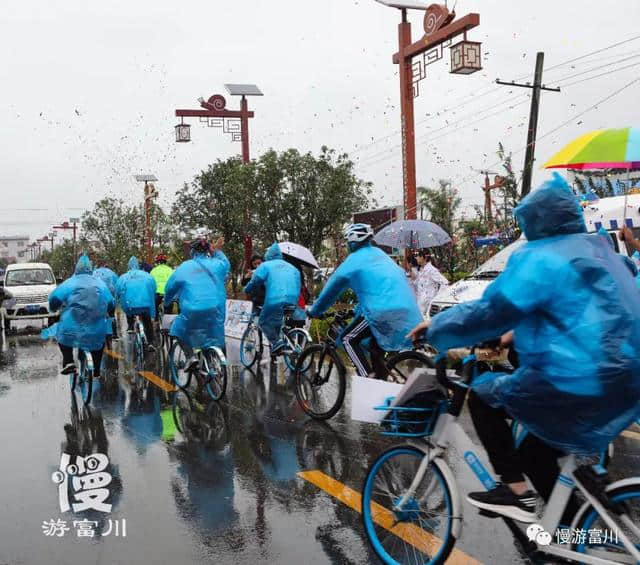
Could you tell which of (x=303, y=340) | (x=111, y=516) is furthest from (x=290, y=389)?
(x=111, y=516)

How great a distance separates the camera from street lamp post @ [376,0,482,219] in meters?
13.4

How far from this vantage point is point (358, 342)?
6.62 meters

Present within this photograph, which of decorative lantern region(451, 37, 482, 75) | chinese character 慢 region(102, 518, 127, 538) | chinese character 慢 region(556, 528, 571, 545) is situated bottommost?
chinese character 慢 region(102, 518, 127, 538)

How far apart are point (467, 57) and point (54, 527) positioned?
11371 millimetres

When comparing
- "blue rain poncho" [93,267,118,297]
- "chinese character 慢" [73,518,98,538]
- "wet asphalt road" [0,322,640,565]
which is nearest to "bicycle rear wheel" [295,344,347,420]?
"wet asphalt road" [0,322,640,565]

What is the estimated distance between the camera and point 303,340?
8.99 meters

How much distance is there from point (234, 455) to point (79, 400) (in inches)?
141

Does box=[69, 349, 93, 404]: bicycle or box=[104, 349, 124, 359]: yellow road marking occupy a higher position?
box=[69, 349, 93, 404]: bicycle

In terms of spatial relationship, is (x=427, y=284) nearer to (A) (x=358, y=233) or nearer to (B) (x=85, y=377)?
(A) (x=358, y=233)

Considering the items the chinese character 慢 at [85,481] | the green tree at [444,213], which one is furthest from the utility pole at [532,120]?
the chinese character 慢 at [85,481]

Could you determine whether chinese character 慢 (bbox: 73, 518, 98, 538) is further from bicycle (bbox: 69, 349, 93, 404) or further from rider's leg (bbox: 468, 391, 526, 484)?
bicycle (bbox: 69, 349, 93, 404)

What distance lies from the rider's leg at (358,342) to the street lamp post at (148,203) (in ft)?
92.2

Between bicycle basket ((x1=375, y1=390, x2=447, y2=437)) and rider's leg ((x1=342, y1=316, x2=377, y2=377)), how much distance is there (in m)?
2.89

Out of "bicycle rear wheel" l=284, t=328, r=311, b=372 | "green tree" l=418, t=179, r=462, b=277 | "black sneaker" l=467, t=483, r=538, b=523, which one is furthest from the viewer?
"green tree" l=418, t=179, r=462, b=277
